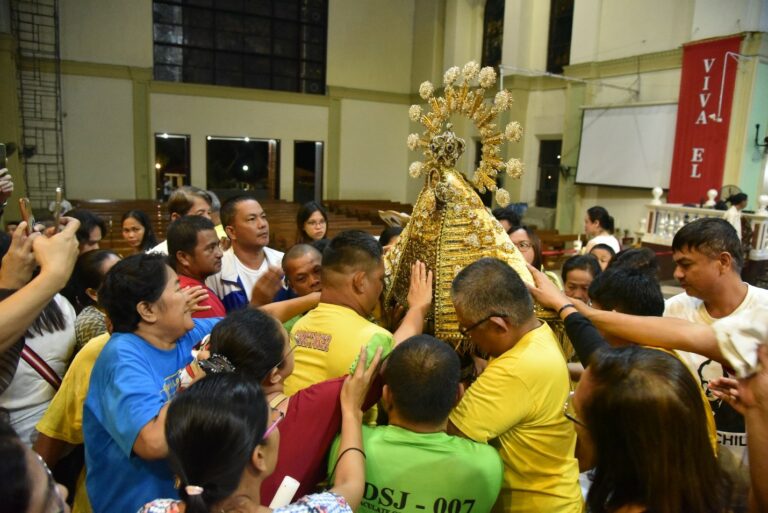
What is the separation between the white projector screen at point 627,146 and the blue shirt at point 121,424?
→ 1036 cm

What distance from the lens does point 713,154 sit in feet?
29.6

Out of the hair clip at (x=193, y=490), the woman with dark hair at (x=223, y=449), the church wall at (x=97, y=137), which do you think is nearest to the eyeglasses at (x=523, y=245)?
the woman with dark hair at (x=223, y=449)

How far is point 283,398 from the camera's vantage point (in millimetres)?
1525

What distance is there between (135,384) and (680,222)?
9.14 m

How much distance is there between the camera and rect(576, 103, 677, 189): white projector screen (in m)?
10.0

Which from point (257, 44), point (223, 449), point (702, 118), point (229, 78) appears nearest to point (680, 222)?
point (702, 118)

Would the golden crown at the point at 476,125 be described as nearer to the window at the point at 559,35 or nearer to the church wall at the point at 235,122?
the window at the point at 559,35

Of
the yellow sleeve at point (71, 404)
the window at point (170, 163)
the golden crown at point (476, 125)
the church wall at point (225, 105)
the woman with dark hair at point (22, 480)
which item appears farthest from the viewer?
the window at point (170, 163)

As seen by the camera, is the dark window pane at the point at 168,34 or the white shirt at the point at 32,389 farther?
the dark window pane at the point at 168,34

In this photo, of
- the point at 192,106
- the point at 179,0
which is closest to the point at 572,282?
the point at 192,106

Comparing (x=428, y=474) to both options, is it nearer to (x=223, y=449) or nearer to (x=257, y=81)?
(x=223, y=449)

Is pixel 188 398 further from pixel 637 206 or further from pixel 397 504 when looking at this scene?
pixel 637 206

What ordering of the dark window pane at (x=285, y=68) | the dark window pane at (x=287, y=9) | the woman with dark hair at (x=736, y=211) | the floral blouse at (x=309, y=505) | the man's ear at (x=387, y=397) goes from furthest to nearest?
the dark window pane at (x=285, y=68)
the dark window pane at (x=287, y=9)
the woman with dark hair at (x=736, y=211)
the man's ear at (x=387, y=397)
the floral blouse at (x=309, y=505)

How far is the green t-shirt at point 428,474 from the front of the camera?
1.42 metres
